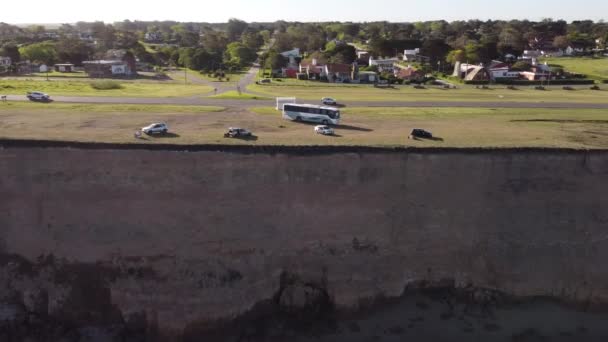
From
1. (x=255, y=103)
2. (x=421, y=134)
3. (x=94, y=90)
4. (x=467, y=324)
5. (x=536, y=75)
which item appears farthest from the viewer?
(x=536, y=75)

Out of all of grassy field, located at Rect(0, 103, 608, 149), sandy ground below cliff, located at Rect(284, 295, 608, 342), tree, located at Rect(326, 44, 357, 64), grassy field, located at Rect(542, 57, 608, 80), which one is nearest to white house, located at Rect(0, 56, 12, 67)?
grassy field, located at Rect(0, 103, 608, 149)

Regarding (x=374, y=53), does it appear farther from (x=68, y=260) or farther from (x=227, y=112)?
(x=68, y=260)

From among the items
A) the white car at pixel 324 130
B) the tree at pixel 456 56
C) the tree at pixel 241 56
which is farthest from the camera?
the tree at pixel 241 56

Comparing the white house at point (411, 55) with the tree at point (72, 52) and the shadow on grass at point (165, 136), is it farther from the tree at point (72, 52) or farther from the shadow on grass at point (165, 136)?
the shadow on grass at point (165, 136)

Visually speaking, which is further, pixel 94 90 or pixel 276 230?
pixel 94 90

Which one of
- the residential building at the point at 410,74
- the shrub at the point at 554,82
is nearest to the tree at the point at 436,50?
the residential building at the point at 410,74

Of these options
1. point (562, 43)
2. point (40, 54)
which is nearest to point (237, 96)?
point (40, 54)

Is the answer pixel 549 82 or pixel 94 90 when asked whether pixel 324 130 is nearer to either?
pixel 94 90
